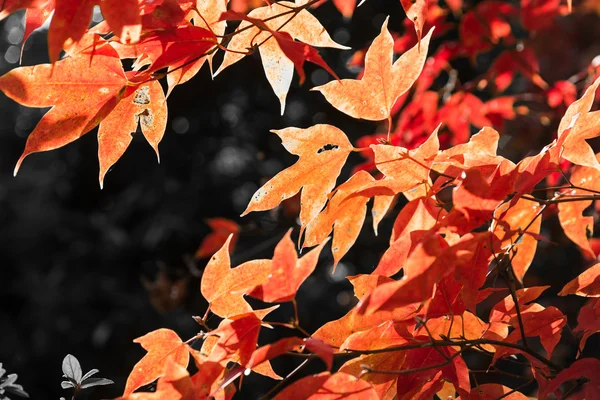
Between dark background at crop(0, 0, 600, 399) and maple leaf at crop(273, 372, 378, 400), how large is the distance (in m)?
2.09

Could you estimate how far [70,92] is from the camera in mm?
639

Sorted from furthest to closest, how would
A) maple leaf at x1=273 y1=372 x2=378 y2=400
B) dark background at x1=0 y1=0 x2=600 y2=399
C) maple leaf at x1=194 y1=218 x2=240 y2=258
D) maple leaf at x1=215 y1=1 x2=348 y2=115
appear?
dark background at x1=0 y1=0 x2=600 y2=399, maple leaf at x1=194 y1=218 x2=240 y2=258, maple leaf at x1=215 y1=1 x2=348 y2=115, maple leaf at x1=273 y1=372 x2=378 y2=400

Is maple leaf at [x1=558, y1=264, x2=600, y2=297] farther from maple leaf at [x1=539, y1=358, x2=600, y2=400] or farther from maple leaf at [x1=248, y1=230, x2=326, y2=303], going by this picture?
maple leaf at [x1=248, y1=230, x2=326, y2=303]

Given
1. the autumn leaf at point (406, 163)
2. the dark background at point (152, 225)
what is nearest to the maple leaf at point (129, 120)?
the autumn leaf at point (406, 163)

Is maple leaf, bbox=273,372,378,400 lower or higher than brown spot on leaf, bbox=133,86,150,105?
lower

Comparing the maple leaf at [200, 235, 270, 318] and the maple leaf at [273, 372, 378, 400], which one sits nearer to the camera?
the maple leaf at [273, 372, 378, 400]

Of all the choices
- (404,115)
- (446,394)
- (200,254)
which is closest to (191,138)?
(200,254)

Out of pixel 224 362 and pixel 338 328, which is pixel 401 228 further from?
pixel 224 362

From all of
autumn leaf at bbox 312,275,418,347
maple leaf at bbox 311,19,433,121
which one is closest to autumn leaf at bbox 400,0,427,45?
maple leaf at bbox 311,19,433,121

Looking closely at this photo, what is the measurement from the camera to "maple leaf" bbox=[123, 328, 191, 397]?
67cm

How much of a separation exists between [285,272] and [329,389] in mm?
111

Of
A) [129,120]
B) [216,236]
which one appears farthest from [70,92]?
[216,236]

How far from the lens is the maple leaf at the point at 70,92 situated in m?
0.63

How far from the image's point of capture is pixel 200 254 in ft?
6.53
